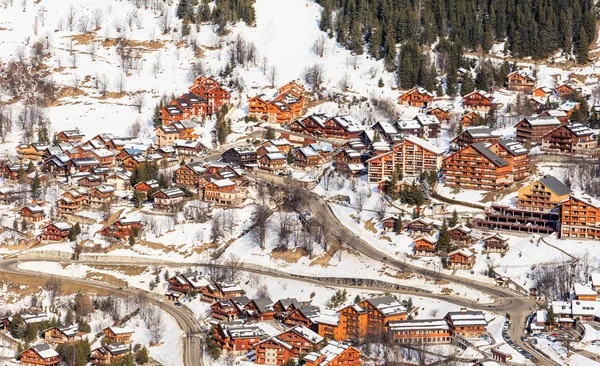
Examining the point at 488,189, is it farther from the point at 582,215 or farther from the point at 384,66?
the point at 384,66

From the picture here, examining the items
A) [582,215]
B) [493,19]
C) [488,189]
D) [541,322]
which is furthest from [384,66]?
[541,322]

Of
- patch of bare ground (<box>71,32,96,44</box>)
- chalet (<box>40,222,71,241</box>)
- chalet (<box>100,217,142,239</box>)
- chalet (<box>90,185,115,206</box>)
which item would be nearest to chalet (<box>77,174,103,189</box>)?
chalet (<box>90,185,115,206</box>)

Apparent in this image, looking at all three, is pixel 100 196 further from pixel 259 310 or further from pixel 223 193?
pixel 259 310

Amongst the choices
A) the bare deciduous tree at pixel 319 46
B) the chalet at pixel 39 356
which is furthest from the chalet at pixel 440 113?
the chalet at pixel 39 356

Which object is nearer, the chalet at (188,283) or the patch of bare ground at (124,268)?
the chalet at (188,283)

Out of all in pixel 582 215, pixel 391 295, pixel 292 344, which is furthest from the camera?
pixel 582 215

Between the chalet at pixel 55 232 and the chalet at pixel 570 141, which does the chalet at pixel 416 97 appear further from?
the chalet at pixel 55 232
